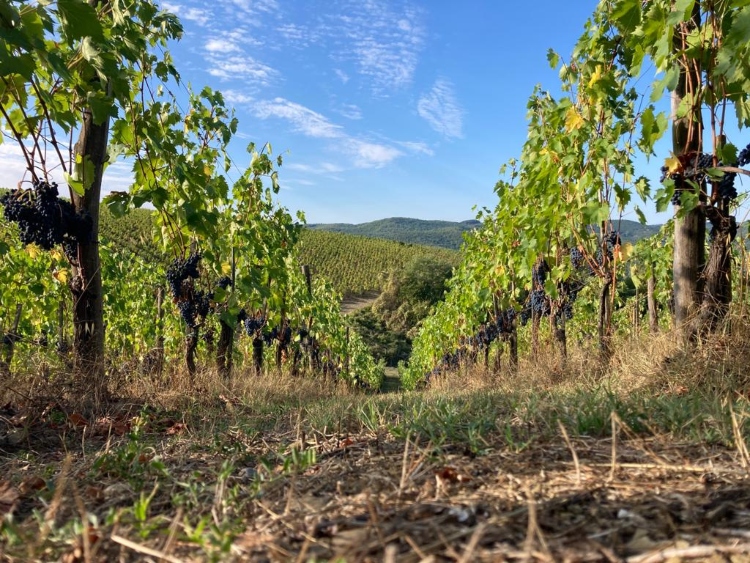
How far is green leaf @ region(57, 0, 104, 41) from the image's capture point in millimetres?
2543

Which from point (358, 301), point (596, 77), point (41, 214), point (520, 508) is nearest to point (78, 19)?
point (41, 214)

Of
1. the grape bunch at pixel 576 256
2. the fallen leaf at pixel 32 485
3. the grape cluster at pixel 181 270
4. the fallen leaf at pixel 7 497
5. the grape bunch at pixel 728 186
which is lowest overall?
the fallen leaf at pixel 32 485

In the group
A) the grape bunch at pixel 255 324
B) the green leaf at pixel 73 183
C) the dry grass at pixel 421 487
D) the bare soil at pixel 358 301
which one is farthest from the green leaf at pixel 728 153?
the bare soil at pixel 358 301

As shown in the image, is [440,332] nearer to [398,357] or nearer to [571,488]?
[571,488]

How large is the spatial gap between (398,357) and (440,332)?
22503mm

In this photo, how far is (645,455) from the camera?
1.70m

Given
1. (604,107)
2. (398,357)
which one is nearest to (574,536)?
(604,107)

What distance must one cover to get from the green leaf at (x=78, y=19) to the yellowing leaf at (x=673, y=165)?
3.38 m

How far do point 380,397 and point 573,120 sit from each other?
3.15 metres

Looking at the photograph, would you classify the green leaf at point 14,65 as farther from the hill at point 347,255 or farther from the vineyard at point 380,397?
the hill at point 347,255

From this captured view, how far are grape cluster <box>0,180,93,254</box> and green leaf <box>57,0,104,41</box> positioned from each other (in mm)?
1002

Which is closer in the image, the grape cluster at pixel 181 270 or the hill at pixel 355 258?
the grape cluster at pixel 181 270

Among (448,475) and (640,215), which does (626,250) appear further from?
(448,475)

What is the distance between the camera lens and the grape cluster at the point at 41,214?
320 cm
